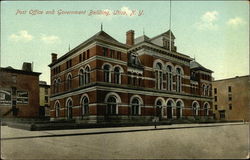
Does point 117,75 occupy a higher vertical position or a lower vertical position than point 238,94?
higher

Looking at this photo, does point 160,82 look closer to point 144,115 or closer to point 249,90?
point 144,115

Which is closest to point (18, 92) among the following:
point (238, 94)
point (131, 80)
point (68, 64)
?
point (68, 64)

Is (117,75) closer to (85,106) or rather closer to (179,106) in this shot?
(85,106)

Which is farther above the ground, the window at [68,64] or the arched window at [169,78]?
the window at [68,64]

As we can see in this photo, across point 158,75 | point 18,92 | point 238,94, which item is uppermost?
point 158,75

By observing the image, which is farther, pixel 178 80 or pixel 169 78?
pixel 178 80

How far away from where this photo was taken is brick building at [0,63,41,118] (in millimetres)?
7293

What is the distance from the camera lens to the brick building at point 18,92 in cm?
729

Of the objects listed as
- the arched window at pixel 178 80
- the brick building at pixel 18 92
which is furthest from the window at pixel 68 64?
the arched window at pixel 178 80

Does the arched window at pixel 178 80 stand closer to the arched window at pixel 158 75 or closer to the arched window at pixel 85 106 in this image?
the arched window at pixel 158 75

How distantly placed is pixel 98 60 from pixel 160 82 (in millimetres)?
4003

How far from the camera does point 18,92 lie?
902cm

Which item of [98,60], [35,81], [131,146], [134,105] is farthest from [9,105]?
[134,105]

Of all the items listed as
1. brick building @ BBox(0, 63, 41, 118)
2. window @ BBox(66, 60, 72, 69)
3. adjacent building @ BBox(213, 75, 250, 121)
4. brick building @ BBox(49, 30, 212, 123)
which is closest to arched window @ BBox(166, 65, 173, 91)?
brick building @ BBox(49, 30, 212, 123)
